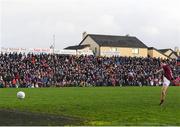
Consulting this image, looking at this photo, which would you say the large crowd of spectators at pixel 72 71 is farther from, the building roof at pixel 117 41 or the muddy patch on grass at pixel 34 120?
the building roof at pixel 117 41

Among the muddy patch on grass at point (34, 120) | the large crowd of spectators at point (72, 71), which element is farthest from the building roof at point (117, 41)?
the muddy patch on grass at point (34, 120)

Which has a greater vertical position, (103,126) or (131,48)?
(131,48)

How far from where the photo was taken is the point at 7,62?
182 feet

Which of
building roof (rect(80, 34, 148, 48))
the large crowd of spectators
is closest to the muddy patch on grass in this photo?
the large crowd of spectators

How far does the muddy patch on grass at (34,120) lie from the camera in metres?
13.9

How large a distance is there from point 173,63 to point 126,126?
59.6m

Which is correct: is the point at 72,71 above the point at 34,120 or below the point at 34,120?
above

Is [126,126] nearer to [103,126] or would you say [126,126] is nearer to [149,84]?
[103,126]

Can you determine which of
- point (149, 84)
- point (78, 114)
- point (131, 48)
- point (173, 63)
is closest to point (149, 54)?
point (131, 48)

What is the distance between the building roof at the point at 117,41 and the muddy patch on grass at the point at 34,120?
92.1 metres

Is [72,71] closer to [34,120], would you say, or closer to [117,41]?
[34,120]

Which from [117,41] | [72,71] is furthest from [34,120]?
[117,41]

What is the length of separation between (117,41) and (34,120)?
323 ft

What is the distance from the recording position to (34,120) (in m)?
14.8
